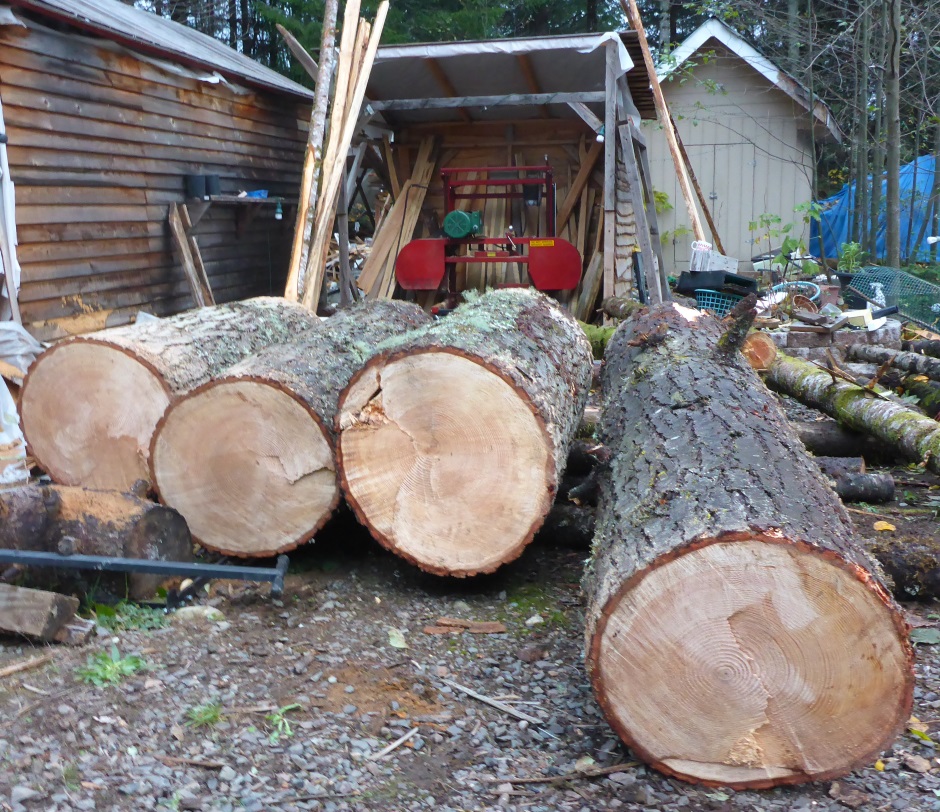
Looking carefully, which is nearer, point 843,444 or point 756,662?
point 756,662

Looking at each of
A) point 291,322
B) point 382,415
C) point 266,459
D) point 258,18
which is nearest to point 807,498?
point 382,415

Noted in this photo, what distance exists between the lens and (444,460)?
12.9 ft

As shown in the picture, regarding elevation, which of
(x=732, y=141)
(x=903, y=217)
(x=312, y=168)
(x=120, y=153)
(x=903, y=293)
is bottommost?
(x=903, y=293)

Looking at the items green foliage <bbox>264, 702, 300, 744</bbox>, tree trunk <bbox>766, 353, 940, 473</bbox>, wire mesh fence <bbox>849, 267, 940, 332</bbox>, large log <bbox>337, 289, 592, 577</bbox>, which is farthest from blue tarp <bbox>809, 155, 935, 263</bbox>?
green foliage <bbox>264, 702, 300, 744</bbox>

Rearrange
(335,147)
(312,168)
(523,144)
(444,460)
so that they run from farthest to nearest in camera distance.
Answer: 1. (523,144)
2. (335,147)
3. (312,168)
4. (444,460)

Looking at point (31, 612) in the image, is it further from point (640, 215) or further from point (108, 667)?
point (640, 215)

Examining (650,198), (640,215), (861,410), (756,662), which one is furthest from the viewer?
(650,198)

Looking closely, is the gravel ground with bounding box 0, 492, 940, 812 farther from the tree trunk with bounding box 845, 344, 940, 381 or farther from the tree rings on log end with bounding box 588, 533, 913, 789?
the tree trunk with bounding box 845, 344, 940, 381

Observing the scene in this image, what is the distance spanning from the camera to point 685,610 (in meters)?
2.67

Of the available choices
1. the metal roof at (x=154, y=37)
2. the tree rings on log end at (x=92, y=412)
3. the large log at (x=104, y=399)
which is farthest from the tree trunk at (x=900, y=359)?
the metal roof at (x=154, y=37)

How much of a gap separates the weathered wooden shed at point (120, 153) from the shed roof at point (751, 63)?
275 inches

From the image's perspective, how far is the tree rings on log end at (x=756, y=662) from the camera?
262 centimetres

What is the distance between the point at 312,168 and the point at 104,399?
4572mm

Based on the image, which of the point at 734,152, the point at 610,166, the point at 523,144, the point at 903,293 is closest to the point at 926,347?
the point at 903,293
